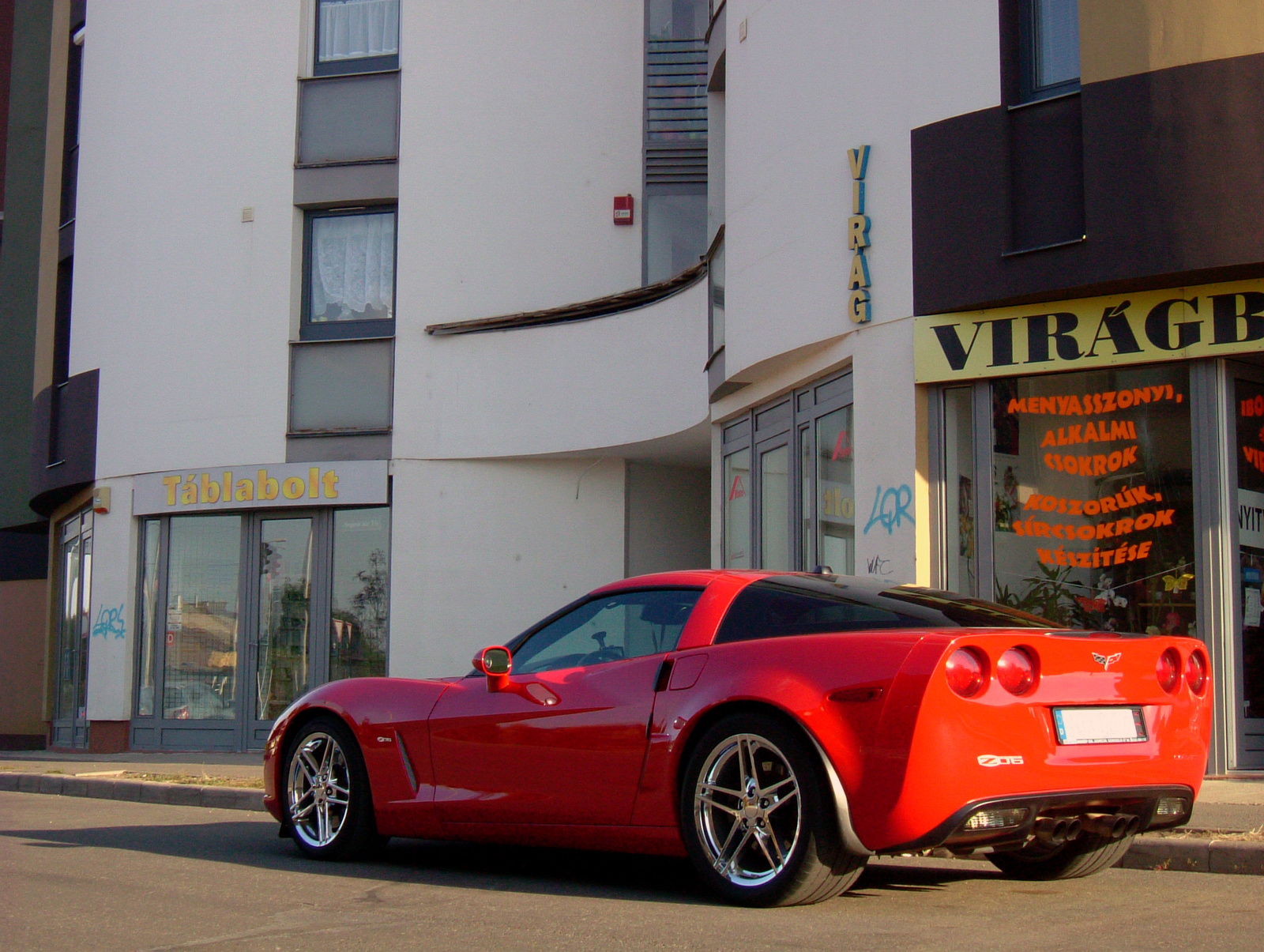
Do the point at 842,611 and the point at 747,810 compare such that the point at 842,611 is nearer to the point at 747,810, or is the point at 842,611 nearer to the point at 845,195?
the point at 747,810

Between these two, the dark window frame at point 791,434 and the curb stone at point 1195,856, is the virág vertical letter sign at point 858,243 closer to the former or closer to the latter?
the dark window frame at point 791,434

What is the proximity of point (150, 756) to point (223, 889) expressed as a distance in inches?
475

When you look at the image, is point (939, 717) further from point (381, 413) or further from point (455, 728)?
point (381, 413)

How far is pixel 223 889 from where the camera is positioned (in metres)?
6.23

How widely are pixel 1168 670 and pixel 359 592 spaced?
13.3 m

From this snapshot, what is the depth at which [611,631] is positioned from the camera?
250 inches

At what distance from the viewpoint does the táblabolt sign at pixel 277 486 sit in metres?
17.7

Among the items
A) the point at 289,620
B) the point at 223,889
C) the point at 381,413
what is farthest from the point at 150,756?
the point at 223,889

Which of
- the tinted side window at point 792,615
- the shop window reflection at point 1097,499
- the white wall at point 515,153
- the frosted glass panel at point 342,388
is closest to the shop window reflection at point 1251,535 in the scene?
the shop window reflection at point 1097,499

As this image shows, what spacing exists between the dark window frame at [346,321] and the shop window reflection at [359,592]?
215 centimetres

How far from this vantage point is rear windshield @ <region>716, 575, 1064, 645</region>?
5.62 metres

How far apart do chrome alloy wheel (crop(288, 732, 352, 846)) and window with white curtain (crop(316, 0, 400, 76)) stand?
1289 centimetres

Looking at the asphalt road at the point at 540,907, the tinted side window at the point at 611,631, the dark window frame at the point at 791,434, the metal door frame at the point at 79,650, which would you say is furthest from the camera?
the metal door frame at the point at 79,650

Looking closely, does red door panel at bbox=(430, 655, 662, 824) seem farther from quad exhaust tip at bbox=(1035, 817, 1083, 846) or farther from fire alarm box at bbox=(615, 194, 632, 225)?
fire alarm box at bbox=(615, 194, 632, 225)
